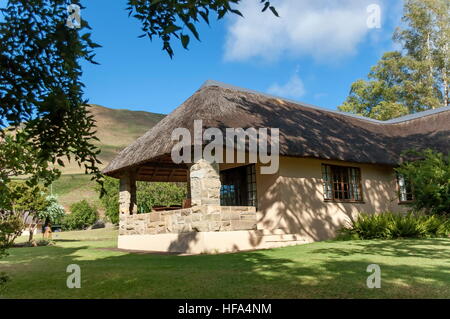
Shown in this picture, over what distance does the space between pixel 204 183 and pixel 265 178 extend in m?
2.58

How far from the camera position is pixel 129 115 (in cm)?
10094

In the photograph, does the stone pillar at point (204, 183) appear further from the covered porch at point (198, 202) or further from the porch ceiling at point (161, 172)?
the porch ceiling at point (161, 172)

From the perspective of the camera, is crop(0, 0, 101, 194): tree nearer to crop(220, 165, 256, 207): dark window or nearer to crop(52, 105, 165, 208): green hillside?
crop(220, 165, 256, 207): dark window

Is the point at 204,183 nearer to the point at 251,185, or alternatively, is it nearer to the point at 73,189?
the point at 251,185

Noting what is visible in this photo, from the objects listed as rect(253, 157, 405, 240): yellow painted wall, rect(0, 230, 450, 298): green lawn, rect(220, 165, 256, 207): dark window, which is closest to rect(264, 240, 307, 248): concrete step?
rect(253, 157, 405, 240): yellow painted wall

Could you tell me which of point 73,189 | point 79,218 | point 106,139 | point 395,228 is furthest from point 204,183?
point 106,139

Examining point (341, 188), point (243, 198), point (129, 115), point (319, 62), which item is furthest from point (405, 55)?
point (129, 115)

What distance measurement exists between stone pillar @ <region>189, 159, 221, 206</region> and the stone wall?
0.54 ft

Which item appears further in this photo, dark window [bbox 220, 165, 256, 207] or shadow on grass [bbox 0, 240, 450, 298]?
dark window [bbox 220, 165, 256, 207]

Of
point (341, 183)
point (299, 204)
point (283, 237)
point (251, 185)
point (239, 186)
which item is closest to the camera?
point (283, 237)

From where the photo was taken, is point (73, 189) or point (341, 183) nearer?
point (341, 183)

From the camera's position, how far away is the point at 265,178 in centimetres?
1147

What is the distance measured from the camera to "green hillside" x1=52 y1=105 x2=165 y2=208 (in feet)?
174
